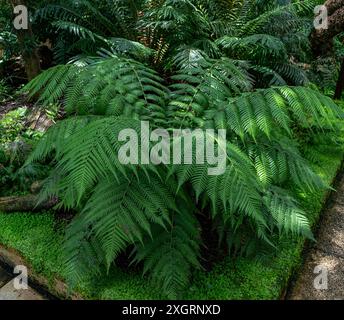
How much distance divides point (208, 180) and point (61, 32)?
116 inches

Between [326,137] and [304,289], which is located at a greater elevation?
[326,137]

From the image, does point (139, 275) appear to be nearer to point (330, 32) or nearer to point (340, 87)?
point (340, 87)

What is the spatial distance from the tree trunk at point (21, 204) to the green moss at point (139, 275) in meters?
0.07

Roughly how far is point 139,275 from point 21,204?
38.3 inches

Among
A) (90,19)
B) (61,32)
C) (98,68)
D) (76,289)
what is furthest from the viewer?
(90,19)

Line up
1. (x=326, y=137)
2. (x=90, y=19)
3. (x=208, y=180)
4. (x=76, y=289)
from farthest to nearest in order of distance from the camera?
(x=90, y=19), (x=326, y=137), (x=76, y=289), (x=208, y=180)

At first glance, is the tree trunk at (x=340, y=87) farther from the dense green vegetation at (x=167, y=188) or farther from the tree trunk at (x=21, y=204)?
the tree trunk at (x=21, y=204)

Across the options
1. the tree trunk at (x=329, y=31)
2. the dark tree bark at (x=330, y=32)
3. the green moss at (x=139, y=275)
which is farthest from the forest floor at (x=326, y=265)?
the tree trunk at (x=329, y=31)

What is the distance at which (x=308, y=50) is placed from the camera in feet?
16.2

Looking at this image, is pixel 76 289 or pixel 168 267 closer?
pixel 168 267

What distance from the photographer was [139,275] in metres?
2.20

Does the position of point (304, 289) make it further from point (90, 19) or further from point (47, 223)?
point (90, 19)
